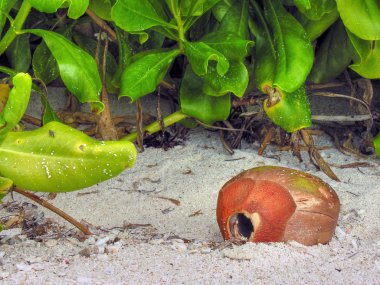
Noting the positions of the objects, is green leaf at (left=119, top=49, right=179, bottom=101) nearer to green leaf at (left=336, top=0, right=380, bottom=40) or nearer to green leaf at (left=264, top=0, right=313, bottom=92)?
green leaf at (left=264, top=0, right=313, bottom=92)

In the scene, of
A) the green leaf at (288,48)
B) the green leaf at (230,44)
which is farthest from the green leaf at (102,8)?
the green leaf at (288,48)

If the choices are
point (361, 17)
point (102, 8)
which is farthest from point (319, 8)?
point (102, 8)

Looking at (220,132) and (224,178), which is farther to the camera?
(220,132)

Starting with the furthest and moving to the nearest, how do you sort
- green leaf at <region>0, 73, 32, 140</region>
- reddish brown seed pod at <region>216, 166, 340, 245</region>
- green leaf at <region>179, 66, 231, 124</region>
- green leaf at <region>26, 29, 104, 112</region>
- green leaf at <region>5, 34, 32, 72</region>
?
green leaf at <region>5, 34, 32, 72</region> < green leaf at <region>179, 66, 231, 124</region> < green leaf at <region>26, 29, 104, 112</region> < reddish brown seed pod at <region>216, 166, 340, 245</region> < green leaf at <region>0, 73, 32, 140</region>

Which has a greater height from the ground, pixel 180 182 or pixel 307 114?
pixel 307 114

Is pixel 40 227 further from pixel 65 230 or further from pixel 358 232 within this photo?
pixel 358 232

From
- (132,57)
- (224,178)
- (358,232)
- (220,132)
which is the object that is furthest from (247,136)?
(358,232)

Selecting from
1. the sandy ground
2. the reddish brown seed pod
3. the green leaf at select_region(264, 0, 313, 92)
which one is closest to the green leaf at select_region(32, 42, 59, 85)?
the sandy ground
